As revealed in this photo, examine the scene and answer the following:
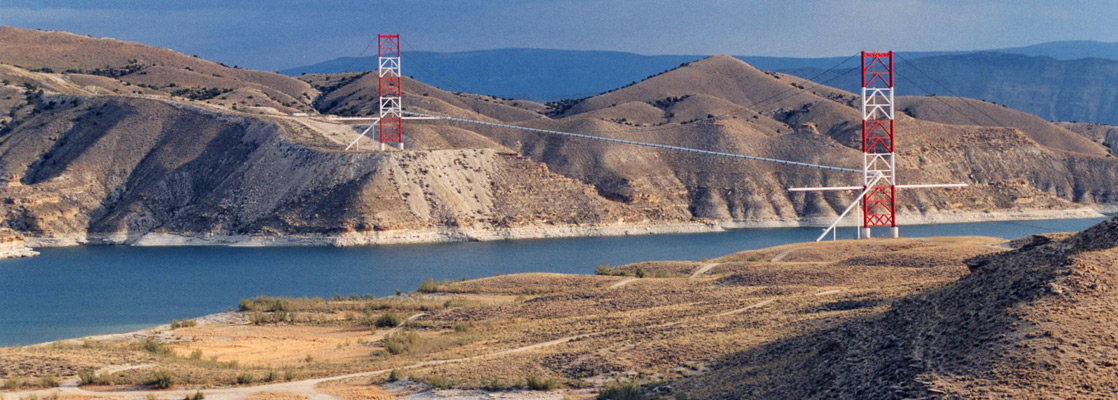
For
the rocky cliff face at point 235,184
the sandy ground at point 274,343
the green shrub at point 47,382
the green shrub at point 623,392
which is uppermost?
the rocky cliff face at point 235,184

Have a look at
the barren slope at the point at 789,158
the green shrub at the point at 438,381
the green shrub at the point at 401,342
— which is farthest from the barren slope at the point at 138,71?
the green shrub at the point at 438,381

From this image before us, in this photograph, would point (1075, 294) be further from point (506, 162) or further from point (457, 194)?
point (506, 162)

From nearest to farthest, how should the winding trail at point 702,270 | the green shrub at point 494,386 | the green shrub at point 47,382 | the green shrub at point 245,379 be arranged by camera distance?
the green shrub at point 494,386 < the green shrub at point 47,382 < the green shrub at point 245,379 < the winding trail at point 702,270

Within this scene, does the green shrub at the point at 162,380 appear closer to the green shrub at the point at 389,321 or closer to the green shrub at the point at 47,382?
the green shrub at the point at 47,382

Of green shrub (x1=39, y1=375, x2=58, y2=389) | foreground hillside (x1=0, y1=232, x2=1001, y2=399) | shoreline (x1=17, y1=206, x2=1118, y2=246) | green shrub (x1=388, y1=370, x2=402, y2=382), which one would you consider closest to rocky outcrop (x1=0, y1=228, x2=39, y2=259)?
shoreline (x1=17, y1=206, x2=1118, y2=246)

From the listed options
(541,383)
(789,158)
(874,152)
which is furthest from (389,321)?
(789,158)
